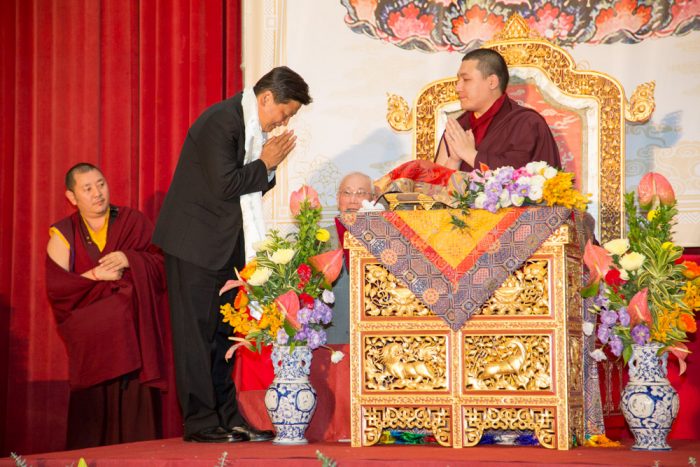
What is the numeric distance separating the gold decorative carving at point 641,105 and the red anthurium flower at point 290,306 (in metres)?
1.73

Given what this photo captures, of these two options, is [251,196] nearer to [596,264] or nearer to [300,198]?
[300,198]

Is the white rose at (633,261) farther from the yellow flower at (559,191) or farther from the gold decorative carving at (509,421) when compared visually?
the gold decorative carving at (509,421)

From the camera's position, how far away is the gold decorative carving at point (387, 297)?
7.97ft

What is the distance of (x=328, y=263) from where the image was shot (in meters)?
2.67

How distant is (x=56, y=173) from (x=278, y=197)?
42.5 inches

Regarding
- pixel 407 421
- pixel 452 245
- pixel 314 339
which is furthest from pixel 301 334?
pixel 452 245

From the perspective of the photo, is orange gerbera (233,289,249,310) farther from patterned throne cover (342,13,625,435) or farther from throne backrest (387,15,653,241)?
throne backrest (387,15,653,241)

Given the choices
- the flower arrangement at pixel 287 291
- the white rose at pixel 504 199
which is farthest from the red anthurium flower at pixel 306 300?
the white rose at pixel 504 199

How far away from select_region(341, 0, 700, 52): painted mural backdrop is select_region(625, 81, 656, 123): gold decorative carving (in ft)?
0.73

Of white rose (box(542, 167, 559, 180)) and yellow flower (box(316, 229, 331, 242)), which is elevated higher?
white rose (box(542, 167, 559, 180))

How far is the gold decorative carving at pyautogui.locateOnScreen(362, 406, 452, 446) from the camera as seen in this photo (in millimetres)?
2379

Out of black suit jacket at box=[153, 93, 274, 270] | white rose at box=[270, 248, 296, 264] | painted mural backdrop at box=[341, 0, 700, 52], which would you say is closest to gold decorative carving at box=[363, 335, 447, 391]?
white rose at box=[270, 248, 296, 264]

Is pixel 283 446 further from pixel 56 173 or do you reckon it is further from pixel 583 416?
pixel 56 173

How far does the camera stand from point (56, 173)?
14.2 ft
